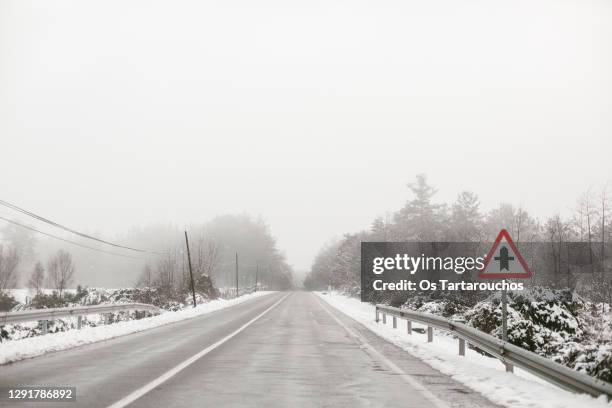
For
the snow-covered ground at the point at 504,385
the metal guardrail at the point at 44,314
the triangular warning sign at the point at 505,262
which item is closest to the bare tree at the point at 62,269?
the metal guardrail at the point at 44,314

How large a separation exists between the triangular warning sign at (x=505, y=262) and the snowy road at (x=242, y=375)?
86.7 inches

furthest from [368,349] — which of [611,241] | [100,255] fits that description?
[100,255]

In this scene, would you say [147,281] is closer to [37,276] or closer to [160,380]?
[37,276]

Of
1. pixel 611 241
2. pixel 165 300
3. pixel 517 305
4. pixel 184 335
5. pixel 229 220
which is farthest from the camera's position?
pixel 229 220

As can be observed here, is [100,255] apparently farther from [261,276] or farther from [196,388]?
[196,388]

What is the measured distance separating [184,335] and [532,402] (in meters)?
12.6

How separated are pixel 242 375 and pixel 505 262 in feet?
17.2

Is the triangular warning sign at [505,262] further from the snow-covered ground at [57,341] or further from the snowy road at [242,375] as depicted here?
the snow-covered ground at [57,341]

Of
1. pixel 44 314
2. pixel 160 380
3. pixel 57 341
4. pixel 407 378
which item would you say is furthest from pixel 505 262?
pixel 44 314

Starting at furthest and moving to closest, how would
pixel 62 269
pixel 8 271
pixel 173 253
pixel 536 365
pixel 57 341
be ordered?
pixel 173 253 < pixel 8 271 < pixel 62 269 < pixel 57 341 < pixel 536 365

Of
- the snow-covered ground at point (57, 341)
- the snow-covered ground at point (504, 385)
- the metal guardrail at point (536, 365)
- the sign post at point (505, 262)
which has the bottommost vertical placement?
the snow-covered ground at point (57, 341)

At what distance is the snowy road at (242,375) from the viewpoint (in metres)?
7.30

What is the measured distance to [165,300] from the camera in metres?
43.3

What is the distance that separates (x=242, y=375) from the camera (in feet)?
30.7
